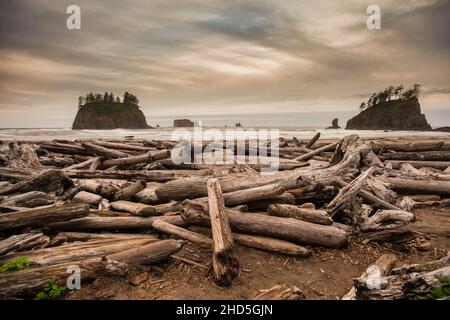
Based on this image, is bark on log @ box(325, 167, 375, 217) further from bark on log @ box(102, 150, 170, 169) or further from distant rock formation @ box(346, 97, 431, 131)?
distant rock formation @ box(346, 97, 431, 131)

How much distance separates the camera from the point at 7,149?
897 cm

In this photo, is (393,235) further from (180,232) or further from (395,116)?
(395,116)

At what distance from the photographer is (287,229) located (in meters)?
4.53

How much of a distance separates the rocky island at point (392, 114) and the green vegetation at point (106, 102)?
337 ft

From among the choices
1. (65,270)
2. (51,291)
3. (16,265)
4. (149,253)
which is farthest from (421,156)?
(16,265)

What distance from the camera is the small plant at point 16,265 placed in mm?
3589

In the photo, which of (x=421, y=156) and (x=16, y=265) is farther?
(x=421, y=156)

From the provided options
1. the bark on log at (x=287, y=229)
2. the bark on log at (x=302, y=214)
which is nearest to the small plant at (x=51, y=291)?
the bark on log at (x=287, y=229)

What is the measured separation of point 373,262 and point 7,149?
426 inches

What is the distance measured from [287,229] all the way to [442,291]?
2.15 metres

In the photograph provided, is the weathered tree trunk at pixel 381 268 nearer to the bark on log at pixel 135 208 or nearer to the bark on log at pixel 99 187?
the bark on log at pixel 135 208

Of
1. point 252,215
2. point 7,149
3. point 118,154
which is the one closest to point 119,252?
point 252,215

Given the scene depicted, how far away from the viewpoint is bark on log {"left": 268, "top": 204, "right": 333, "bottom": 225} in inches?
189
